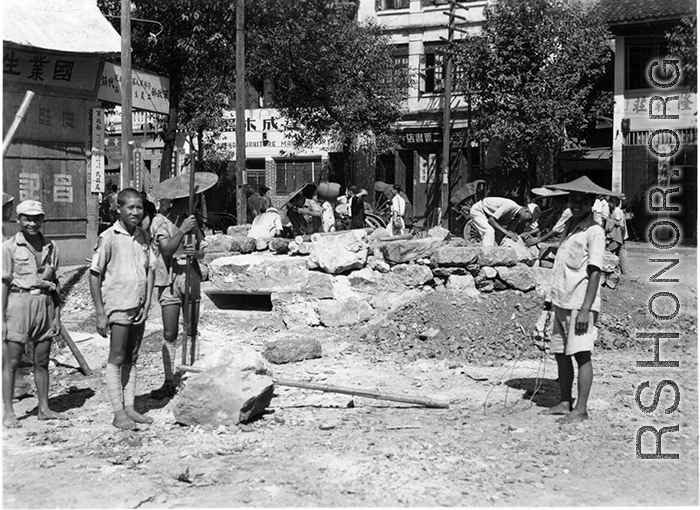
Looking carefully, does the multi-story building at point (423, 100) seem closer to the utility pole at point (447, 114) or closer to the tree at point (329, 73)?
the utility pole at point (447, 114)

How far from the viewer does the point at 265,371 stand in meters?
6.66

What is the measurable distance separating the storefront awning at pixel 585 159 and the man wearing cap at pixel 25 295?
19871 mm

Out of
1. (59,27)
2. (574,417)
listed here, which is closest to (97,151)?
(59,27)

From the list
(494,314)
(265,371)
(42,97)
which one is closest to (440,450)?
(265,371)

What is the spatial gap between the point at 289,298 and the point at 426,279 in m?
1.72

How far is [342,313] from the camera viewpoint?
9453 millimetres

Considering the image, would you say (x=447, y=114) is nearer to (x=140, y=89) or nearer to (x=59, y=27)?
(x=140, y=89)

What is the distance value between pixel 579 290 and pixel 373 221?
13414 mm

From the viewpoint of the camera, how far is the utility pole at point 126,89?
1293cm

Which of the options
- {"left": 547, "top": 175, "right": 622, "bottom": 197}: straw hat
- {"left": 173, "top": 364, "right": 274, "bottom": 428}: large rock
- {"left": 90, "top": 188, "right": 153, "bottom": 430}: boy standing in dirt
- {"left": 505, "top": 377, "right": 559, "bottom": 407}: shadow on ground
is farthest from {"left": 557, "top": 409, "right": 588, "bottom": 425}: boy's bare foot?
{"left": 90, "top": 188, "right": 153, "bottom": 430}: boy standing in dirt

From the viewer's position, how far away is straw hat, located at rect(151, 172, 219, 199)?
Result: 6.94 metres

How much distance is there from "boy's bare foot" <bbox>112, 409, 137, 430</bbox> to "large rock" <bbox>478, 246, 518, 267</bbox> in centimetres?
533

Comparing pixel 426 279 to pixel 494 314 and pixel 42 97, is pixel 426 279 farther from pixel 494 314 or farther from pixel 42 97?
pixel 42 97

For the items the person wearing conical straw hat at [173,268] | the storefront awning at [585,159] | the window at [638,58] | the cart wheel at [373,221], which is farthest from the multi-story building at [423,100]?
the person wearing conical straw hat at [173,268]
